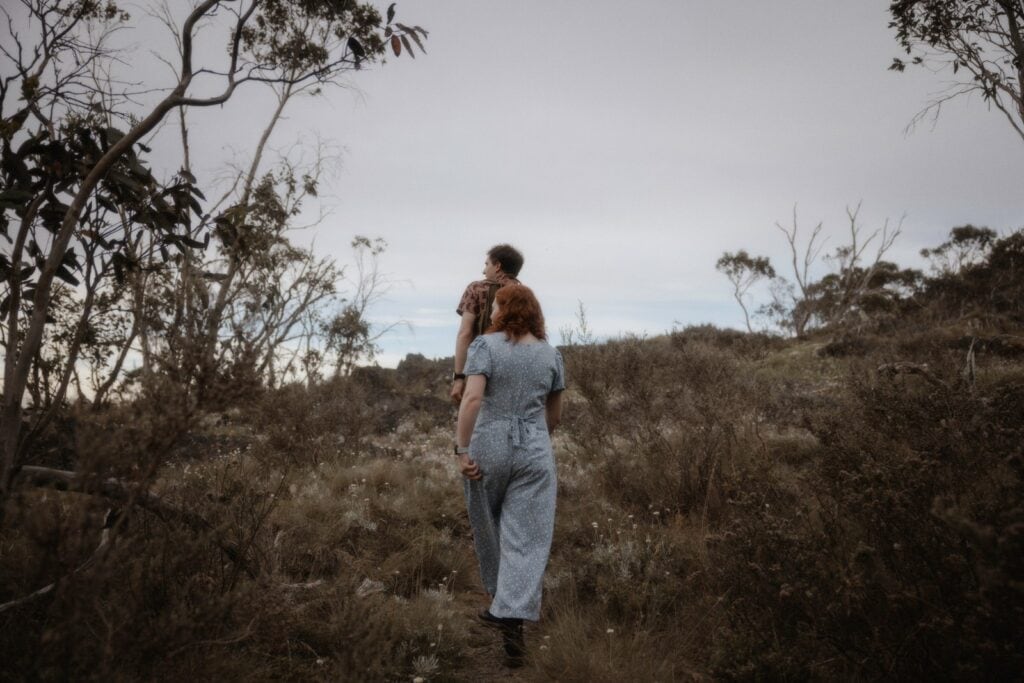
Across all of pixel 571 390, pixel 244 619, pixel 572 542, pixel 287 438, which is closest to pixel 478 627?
pixel 572 542

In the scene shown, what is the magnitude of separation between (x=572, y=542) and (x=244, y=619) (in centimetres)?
284

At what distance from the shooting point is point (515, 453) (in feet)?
10.0

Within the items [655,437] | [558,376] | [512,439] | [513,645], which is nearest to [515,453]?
[512,439]

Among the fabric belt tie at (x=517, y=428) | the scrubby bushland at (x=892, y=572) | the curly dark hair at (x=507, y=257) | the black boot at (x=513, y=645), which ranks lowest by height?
the black boot at (x=513, y=645)

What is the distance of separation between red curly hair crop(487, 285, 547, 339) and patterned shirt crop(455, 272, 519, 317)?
87 centimetres

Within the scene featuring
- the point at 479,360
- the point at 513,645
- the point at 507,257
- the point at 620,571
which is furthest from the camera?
the point at 507,257

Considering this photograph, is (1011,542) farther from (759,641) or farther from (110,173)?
(110,173)

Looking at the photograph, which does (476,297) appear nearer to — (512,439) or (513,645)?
(512,439)

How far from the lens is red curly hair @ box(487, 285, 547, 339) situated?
10.2ft

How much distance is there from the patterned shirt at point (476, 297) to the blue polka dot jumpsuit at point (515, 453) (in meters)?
0.99

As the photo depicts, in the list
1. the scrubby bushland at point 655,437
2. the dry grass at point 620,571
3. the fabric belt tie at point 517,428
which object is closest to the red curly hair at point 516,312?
the fabric belt tie at point 517,428

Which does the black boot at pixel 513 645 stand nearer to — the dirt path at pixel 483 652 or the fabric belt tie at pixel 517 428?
the dirt path at pixel 483 652

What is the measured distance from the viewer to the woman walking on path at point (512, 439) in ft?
9.84

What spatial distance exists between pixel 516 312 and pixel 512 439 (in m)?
0.69
